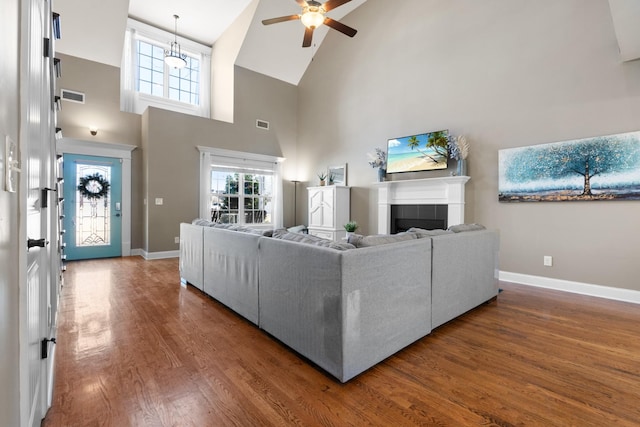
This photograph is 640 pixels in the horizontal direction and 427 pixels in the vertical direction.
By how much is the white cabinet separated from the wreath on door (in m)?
4.10

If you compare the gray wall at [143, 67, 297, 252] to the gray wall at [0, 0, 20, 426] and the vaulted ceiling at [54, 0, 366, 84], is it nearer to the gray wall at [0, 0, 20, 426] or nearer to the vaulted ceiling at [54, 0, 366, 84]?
the vaulted ceiling at [54, 0, 366, 84]

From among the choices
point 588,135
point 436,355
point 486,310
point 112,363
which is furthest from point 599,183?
point 112,363

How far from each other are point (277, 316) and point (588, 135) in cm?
414

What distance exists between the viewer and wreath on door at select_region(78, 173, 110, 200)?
539cm

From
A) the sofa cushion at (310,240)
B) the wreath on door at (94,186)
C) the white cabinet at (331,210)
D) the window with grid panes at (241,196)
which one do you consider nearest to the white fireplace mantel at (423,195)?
the white cabinet at (331,210)

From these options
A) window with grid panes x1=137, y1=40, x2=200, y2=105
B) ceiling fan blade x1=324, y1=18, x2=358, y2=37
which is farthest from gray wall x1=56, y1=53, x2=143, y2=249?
ceiling fan blade x1=324, y1=18, x2=358, y2=37

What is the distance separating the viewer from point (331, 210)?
6.32 meters

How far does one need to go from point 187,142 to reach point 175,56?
175 cm

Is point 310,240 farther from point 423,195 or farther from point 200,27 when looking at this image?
point 200,27

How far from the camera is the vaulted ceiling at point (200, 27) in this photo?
16.2 feet

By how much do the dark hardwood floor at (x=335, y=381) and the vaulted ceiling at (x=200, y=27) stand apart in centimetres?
489

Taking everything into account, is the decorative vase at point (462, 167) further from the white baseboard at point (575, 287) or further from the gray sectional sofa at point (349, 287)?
the gray sectional sofa at point (349, 287)

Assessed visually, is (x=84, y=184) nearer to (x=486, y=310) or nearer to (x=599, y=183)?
(x=486, y=310)

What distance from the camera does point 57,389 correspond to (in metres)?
1.66
